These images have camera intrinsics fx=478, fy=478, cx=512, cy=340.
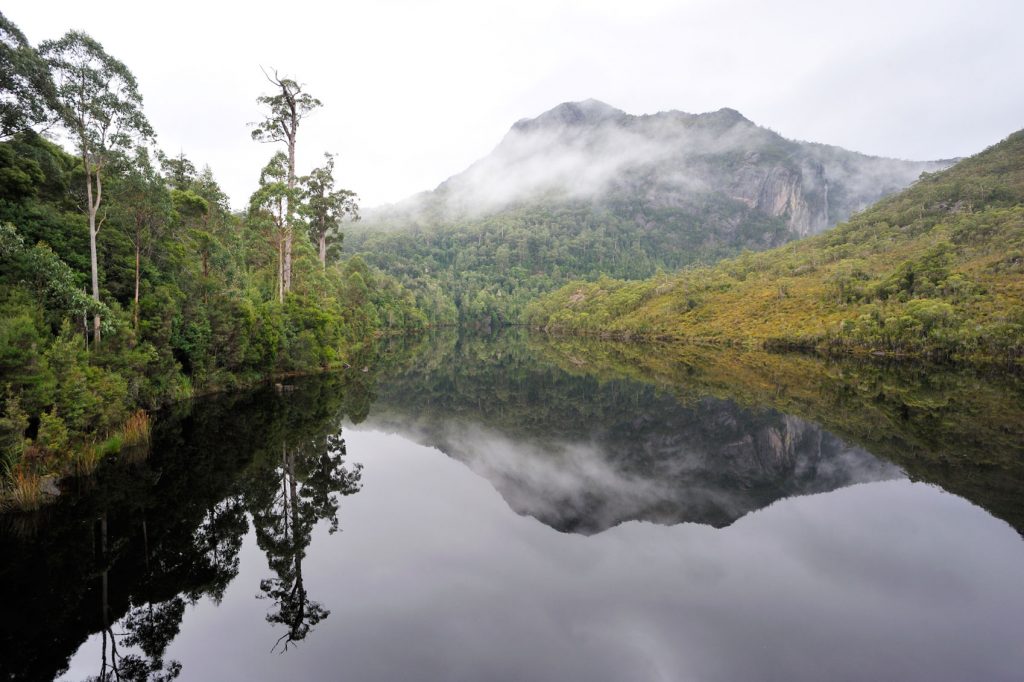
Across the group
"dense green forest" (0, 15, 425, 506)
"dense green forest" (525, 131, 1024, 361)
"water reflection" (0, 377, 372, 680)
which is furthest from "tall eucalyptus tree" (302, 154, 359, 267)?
"dense green forest" (525, 131, 1024, 361)

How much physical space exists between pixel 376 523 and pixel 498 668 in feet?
24.8

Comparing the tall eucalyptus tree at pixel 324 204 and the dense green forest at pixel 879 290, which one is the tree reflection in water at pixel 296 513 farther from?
the dense green forest at pixel 879 290

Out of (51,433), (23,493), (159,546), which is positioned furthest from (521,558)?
(51,433)

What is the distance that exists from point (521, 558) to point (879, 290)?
9755 cm

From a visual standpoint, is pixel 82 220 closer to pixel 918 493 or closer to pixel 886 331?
pixel 918 493

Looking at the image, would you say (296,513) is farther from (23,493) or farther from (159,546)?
(23,493)

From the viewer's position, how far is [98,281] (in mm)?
21688

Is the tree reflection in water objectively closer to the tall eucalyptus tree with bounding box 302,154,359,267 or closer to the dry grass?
the dry grass

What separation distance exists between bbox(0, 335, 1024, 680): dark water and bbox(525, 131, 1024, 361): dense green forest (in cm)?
4951

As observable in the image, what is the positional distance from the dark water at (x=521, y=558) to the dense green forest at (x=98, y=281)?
2.21 metres

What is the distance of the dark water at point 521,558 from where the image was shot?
906 centimetres

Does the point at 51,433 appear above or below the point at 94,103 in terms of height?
below

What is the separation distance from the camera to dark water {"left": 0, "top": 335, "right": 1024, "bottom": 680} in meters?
9.06

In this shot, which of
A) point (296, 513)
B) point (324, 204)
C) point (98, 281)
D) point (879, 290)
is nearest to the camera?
point (296, 513)
